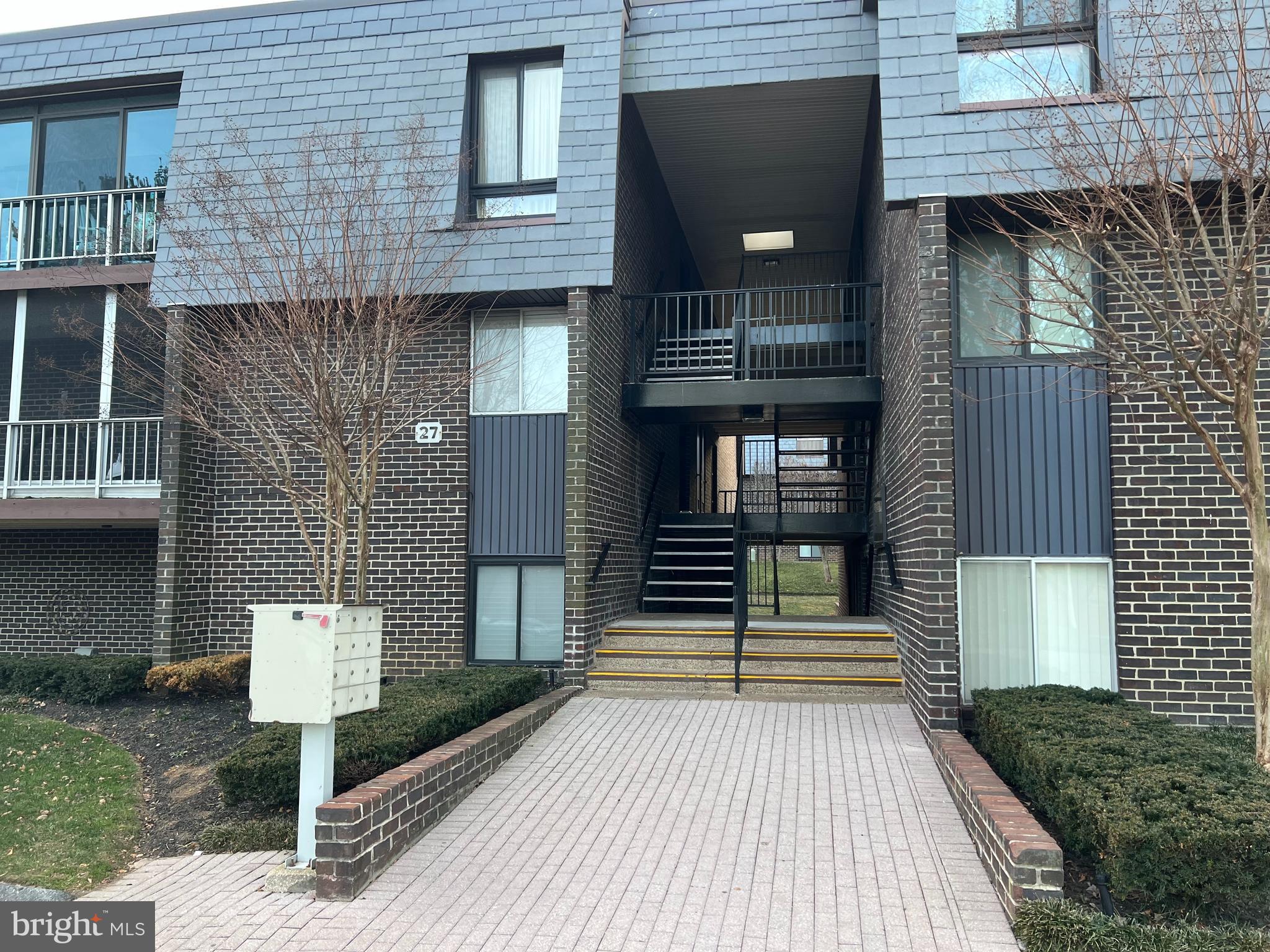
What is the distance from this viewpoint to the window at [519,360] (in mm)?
10352

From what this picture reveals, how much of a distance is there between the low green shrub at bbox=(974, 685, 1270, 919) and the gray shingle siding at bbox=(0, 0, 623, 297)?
6316 millimetres

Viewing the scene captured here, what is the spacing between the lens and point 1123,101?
5695mm

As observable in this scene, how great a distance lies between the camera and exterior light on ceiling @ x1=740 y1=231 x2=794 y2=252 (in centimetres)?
1593

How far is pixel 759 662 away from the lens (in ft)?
31.1

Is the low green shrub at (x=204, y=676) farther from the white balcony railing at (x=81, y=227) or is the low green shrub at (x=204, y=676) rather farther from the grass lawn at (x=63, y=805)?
the white balcony railing at (x=81, y=227)

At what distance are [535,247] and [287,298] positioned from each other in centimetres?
336

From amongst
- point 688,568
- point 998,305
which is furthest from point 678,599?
point 998,305

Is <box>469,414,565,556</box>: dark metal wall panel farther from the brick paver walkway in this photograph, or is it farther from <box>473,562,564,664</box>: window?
the brick paver walkway

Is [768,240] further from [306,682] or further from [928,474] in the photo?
[306,682]

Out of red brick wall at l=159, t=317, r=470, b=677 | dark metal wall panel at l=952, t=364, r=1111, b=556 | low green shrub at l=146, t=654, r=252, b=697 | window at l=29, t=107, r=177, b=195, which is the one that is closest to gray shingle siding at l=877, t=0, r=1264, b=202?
dark metal wall panel at l=952, t=364, r=1111, b=556

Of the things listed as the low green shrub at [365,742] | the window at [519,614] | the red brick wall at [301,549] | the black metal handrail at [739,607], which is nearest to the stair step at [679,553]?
the black metal handrail at [739,607]

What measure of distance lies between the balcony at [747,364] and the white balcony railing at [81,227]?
6129mm

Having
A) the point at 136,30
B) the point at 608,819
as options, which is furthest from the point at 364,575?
the point at 136,30

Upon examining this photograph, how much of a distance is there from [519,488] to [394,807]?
516cm
